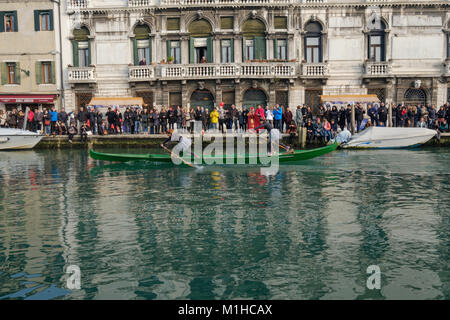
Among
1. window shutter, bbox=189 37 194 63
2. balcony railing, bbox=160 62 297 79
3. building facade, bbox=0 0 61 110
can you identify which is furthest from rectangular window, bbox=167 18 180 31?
building facade, bbox=0 0 61 110

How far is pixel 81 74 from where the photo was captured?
118 ft

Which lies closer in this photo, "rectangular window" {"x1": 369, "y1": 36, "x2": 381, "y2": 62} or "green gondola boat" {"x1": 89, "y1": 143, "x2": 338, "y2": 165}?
"green gondola boat" {"x1": 89, "y1": 143, "x2": 338, "y2": 165}

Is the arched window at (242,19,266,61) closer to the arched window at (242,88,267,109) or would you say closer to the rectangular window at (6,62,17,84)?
the arched window at (242,88,267,109)

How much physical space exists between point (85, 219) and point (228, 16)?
25.3 metres

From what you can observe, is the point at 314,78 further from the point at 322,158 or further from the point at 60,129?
the point at 60,129

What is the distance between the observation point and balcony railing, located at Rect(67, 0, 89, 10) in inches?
1403

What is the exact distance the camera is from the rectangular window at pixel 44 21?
1423 inches

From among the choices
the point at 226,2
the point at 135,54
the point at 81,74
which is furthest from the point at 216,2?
the point at 81,74

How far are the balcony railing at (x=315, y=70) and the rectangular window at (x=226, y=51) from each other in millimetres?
4958

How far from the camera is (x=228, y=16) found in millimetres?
35500

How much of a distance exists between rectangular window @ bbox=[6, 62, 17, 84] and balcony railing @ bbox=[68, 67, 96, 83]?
4.02 m

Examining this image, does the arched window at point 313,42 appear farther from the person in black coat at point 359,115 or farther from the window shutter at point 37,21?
the window shutter at point 37,21

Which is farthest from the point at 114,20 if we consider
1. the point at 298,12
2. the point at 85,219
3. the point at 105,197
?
the point at 85,219

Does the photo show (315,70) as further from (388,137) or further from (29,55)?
(29,55)
